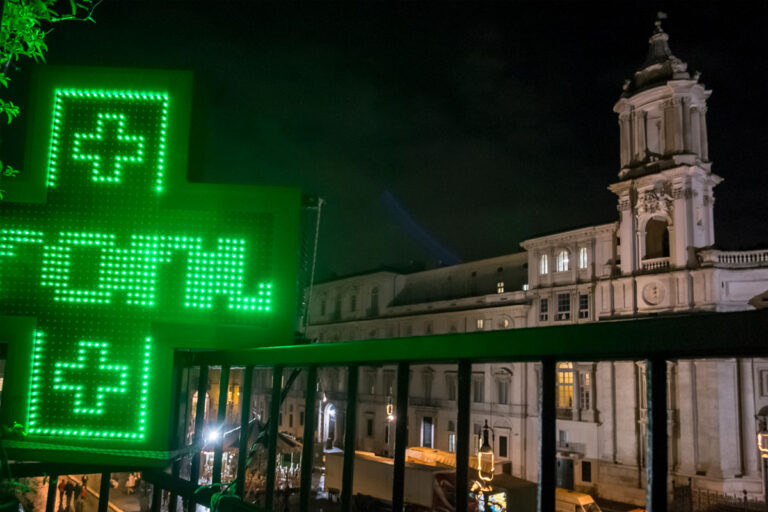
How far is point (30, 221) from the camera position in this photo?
182 inches

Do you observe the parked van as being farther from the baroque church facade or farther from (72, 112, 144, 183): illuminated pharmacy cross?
(72, 112, 144, 183): illuminated pharmacy cross

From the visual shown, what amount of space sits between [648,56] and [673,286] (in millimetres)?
17487

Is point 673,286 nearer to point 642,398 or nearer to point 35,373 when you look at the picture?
point 642,398

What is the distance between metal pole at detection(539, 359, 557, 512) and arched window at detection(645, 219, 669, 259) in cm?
3945

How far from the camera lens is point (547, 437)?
2.09 m

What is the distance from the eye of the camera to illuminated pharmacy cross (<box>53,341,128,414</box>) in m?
4.47

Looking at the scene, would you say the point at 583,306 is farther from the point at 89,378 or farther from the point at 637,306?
the point at 89,378

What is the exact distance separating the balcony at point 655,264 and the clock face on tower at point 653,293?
3.14ft

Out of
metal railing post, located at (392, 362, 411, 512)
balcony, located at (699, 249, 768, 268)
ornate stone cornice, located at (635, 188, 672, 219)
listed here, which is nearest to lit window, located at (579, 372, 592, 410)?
balcony, located at (699, 249, 768, 268)

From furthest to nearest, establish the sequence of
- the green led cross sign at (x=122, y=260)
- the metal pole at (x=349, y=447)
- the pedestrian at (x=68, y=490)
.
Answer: the pedestrian at (x=68, y=490), the green led cross sign at (x=122, y=260), the metal pole at (x=349, y=447)

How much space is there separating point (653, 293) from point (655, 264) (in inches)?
81.6

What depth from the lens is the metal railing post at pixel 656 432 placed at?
70.1 inches

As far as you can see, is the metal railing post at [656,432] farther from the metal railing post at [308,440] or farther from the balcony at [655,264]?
the balcony at [655,264]

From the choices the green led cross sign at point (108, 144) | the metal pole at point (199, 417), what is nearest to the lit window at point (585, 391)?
the metal pole at point (199, 417)
